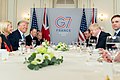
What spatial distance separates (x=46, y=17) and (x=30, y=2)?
1.21 m

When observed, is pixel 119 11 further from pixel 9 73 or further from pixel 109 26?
pixel 9 73

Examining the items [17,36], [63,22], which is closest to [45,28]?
[63,22]

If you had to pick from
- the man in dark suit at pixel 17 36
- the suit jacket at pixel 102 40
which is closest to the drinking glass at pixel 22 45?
the man in dark suit at pixel 17 36

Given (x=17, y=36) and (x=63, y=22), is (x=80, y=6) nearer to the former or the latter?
(x=63, y=22)

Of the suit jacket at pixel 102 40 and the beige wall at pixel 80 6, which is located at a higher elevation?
the beige wall at pixel 80 6

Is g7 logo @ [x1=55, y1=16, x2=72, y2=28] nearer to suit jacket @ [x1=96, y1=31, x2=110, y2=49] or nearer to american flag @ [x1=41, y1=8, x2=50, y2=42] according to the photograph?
american flag @ [x1=41, y1=8, x2=50, y2=42]

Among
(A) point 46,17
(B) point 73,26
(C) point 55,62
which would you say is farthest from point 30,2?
(C) point 55,62

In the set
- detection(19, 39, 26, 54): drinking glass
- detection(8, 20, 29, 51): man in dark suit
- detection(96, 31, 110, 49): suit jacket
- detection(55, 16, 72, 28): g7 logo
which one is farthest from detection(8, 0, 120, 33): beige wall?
detection(19, 39, 26, 54): drinking glass

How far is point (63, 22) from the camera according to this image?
29.5 feet

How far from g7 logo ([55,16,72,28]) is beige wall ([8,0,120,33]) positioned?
1189 millimetres

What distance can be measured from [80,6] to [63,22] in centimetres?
135

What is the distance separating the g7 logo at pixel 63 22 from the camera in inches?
354

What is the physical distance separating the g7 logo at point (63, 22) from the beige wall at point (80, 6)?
119 cm

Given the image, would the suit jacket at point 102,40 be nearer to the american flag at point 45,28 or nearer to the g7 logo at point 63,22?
the g7 logo at point 63,22
